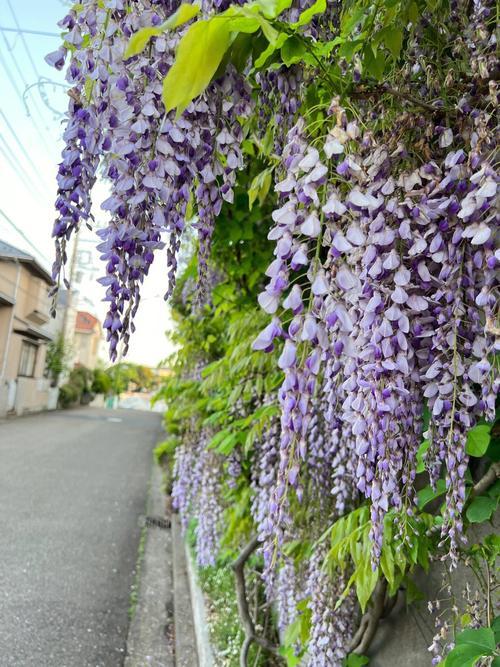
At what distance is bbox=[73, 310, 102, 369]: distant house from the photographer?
41.6 metres

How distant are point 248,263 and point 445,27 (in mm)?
1926

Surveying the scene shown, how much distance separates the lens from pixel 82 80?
123 cm

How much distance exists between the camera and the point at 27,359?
Result: 24.2 m

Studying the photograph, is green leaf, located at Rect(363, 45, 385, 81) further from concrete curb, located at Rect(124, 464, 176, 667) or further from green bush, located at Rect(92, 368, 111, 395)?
green bush, located at Rect(92, 368, 111, 395)

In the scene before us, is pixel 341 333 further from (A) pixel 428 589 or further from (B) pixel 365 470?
(A) pixel 428 589

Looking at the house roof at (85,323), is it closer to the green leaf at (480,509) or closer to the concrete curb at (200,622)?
the concrete curb at (200,622)

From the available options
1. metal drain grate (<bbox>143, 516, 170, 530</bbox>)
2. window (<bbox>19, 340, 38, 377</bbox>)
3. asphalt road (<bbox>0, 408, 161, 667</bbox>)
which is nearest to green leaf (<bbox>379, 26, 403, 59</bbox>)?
asphalt road (<bbox>0, 408, 161, 667</bbox>)

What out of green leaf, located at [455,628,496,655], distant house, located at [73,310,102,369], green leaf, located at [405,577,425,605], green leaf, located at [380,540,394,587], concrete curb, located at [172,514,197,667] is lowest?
concrete curb, located at [172,514,197,667]

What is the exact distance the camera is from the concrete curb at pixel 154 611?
385 centimetres

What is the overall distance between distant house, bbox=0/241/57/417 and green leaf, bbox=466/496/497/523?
17936 millimetres

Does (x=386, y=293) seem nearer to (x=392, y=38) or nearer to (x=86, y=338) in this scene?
(x=392, y=38)

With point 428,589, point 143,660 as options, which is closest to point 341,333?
point 428,589

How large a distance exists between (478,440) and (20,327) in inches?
873

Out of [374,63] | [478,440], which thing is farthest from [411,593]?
[374,63]
